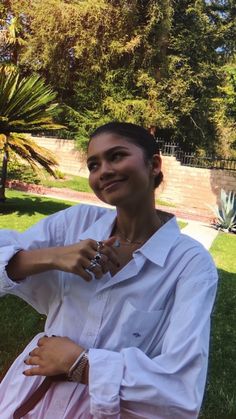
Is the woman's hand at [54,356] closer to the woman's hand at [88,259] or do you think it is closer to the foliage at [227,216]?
the woman's hand at [88,259]

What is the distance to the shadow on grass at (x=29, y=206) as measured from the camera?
9.98 m

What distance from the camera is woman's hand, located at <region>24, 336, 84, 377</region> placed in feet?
3.97

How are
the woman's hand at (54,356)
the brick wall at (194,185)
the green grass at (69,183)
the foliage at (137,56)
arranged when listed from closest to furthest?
the woman's hand at (54,356) < the green grass at (69,183) < the brick wall at (194,185) < the foliage at (137,56)

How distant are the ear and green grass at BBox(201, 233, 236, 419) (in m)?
2.09

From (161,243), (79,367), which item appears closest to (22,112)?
(161,243)

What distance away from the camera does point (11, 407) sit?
4.47ft

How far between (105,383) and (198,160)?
688 inches

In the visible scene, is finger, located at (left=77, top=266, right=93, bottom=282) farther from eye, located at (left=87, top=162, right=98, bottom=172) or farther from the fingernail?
eye, located at (left=87, top=162, right=98, bottom=172)

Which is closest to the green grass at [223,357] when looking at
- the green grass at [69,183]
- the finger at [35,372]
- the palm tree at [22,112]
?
the finger at [35,372]

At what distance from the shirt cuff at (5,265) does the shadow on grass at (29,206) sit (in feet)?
27.3

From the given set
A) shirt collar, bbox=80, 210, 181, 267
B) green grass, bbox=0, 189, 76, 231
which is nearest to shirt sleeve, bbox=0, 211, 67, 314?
shirt collar, bbox=80, 210, 181, 267

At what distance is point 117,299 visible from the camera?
134cm

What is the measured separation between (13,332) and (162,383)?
3.13 meters

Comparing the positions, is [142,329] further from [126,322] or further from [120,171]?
[120,171]
